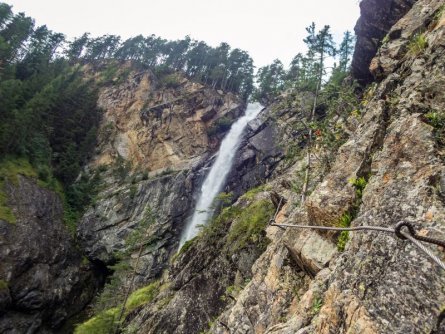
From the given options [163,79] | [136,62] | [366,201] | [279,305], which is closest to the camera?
[366,201]

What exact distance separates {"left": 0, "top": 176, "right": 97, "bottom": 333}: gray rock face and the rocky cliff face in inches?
708

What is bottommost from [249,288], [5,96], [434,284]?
[249,288]

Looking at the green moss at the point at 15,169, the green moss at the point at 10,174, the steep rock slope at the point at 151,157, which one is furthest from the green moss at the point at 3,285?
the green moss at the point at 15,169

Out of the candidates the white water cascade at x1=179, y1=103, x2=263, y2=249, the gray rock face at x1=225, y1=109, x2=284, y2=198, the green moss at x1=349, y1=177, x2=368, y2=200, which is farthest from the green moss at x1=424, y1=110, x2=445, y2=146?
the gray rock face at x1=225, y1=109, x2=284, y2=198

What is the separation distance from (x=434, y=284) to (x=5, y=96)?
44.0 m

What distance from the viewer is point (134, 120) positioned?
2190 inches

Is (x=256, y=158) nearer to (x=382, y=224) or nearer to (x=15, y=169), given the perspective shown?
(x=15, y=169)

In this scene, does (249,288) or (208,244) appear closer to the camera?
(249,288)

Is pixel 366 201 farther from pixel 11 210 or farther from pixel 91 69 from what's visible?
pixel 91 69

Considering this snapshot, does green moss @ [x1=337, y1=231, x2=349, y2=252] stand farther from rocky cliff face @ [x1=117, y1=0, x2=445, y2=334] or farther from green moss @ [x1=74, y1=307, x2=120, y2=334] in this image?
green moss @ [x1=74, y1=307, x2=120, y2=334]

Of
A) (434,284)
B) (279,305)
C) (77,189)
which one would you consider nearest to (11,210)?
(77,189)

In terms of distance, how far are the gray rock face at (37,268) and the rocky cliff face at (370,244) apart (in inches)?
708

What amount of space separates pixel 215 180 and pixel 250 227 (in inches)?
1034

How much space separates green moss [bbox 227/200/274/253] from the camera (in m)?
18.4
